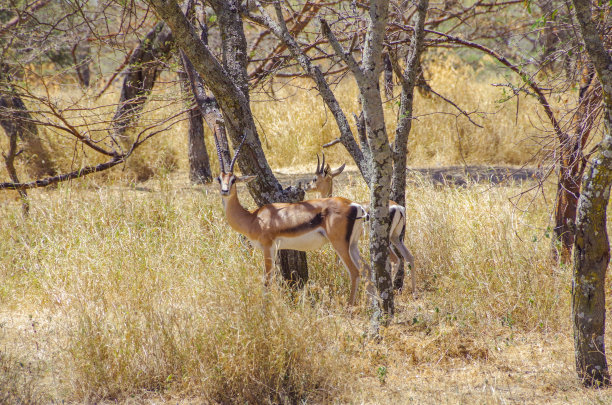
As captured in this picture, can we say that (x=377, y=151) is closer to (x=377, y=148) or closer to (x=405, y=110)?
(x=377, y=148)

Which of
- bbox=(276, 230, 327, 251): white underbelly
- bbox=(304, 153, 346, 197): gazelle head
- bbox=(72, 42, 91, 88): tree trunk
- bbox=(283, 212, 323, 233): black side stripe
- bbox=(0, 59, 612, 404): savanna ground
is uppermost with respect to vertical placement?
bbox=(72, 42, 91, 88): tree trunk

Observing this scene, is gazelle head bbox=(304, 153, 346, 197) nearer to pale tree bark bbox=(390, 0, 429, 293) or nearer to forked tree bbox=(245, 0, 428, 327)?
pale tree bark bbox=(390, 0, 429, 293)

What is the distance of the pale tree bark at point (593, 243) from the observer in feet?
11.3

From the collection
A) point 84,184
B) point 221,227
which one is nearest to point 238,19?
point 221,227

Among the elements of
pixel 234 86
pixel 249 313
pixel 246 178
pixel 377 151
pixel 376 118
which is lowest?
pixel 249 313

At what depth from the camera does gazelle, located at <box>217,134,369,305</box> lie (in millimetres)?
5043

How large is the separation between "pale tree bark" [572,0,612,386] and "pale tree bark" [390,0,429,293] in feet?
5.02

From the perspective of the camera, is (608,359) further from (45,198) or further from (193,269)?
(45,198)

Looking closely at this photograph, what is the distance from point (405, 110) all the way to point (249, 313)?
2213mm

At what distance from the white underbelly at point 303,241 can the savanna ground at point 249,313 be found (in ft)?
1.14

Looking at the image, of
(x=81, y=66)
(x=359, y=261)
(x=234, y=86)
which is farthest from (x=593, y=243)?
(x=81, y=66)

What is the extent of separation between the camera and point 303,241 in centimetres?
508

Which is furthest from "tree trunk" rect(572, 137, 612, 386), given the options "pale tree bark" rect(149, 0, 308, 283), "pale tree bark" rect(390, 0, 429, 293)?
"pale tree bark" rect(149, 0, 308, 283)

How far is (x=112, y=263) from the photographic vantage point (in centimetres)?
565
